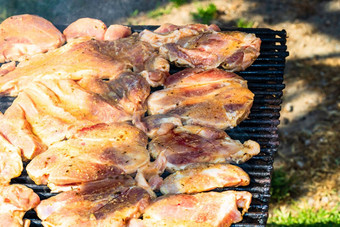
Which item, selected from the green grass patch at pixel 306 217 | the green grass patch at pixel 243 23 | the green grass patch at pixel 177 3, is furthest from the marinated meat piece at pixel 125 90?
the green grass patch at pixel 177 3

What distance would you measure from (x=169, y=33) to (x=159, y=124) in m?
1.48

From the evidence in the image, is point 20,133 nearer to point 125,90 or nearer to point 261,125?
point 125,90

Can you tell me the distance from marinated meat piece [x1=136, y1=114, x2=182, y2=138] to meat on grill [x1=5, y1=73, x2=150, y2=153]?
0.45 ft

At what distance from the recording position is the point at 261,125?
14.4 feet

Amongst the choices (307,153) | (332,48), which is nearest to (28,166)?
(307,153)

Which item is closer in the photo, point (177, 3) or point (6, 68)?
point (6, 68)

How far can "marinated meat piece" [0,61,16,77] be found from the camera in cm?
505

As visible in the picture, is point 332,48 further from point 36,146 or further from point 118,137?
point 36,146

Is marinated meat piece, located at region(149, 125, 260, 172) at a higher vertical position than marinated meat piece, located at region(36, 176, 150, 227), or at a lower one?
higher

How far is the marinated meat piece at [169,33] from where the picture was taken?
5.27 metres

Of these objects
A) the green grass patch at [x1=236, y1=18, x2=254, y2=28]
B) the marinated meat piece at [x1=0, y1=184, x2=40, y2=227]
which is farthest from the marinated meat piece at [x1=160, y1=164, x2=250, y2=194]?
the green grass patch at [x1=236, y1=18, x2=254, y2=28]

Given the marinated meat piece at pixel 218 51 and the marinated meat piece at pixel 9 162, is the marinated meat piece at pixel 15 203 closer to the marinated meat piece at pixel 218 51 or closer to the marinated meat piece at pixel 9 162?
the marinated meat piece at pixel 9 162

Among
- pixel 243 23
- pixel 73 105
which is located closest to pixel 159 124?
pixel 73 105

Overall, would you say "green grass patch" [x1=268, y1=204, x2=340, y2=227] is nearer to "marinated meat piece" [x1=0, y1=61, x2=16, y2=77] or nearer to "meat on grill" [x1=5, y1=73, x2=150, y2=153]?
"meat on grill" [x1=5, y1=73, x2=150, y2=153]
